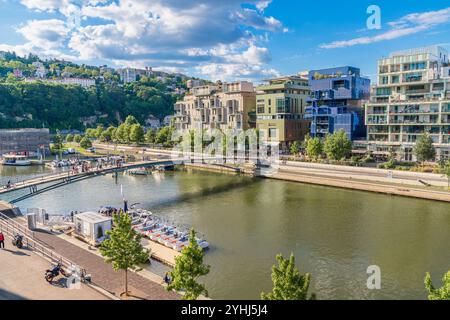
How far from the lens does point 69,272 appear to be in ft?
62.4

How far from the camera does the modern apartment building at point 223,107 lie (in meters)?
89.4

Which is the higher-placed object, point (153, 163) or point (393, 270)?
point (153, 163)

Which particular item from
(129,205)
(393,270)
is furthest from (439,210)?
(129,205)

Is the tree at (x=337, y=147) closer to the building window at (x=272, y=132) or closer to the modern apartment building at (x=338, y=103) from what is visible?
the modern apartment building at (x=338, y=103)

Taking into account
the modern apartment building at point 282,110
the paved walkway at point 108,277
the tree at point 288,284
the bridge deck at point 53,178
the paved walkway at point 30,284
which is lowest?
the paved walkway at point 108,277

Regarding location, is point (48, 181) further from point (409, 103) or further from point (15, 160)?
point (409, 103)

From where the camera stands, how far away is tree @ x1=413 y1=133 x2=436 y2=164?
178 ft

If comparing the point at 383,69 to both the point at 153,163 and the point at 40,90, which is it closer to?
the point at 153,163

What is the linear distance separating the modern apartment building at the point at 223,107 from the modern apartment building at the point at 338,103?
15.4 meters

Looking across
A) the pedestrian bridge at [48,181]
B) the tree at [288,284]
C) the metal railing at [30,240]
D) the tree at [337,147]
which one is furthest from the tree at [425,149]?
the metal railing at [30,240]

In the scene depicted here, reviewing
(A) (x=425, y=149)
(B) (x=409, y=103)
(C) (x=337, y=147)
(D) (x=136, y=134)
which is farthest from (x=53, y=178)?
(D) (x=136, y=134)

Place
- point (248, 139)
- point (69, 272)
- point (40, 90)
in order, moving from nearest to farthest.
Answer: point (69, 272)
point (248, 139)
point (40, 90)

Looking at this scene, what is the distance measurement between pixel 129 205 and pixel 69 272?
78.2ft
